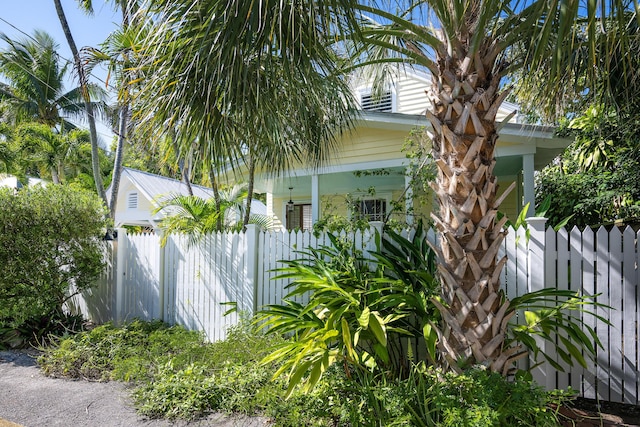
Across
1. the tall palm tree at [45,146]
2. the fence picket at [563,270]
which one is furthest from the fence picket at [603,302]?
the tall palm tree at [45,146]

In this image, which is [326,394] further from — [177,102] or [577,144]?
[577,144]

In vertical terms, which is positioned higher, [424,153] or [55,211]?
[424,153]

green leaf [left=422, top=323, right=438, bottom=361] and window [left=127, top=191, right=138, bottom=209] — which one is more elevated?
window [left=127, top=191, right=138, bottom=209]

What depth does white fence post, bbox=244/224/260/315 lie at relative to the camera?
5801 millimetres

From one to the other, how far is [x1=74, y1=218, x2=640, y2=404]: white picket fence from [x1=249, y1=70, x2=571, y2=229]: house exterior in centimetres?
145

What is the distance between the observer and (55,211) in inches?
259

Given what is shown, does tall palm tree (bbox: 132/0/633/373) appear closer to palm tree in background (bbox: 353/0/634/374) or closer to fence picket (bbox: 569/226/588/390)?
palm tree in background (bbox: 353/0/634/374)

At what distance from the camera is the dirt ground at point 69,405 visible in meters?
3.62

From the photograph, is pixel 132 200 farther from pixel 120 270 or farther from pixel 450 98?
pixel 450 98

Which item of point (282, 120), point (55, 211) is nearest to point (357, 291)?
point (282, 120)

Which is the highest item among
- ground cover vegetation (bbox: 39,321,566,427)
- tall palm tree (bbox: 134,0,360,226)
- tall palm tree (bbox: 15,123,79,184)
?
tall palm tree (bbox: 15,123,79,184)

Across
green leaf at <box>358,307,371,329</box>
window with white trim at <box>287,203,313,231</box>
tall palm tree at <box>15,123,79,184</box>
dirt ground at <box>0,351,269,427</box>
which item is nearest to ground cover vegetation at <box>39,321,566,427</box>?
dirt ground at <box>0,351,269,427</box>

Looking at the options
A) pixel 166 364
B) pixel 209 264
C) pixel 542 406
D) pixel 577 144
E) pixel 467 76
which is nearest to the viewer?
pixel 542 406

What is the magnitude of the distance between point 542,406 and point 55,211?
7.13m
